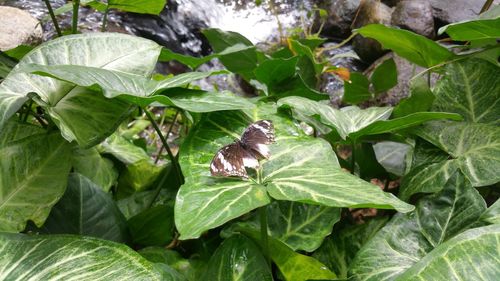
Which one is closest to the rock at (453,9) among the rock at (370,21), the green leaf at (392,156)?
the rock at (370,21)

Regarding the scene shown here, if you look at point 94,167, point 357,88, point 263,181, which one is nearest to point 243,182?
point 263,181

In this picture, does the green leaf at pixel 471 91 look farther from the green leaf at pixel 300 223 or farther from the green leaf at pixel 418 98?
the green leaf at pixel 300 223

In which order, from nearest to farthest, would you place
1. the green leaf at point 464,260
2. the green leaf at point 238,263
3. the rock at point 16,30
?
1. the green leaf at point 464,260
2. the green leaf at point 238,263
3. the rock at point 16,30

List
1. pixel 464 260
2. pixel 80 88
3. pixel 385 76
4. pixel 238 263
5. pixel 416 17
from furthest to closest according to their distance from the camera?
pixel 416 17, pixel 385 76, pixel 80 88, pixel 238 263, pixel 464 260

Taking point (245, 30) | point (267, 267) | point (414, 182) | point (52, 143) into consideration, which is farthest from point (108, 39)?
point (245, 30)

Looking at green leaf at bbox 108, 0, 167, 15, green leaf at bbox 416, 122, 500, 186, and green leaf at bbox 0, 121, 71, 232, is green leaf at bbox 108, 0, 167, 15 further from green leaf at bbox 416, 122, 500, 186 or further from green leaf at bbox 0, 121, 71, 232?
green leaf at bbox 416, 122, 500, 186

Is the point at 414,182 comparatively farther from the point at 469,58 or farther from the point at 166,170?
the point at 166,170

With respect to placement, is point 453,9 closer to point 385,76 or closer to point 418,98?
point 385,76
